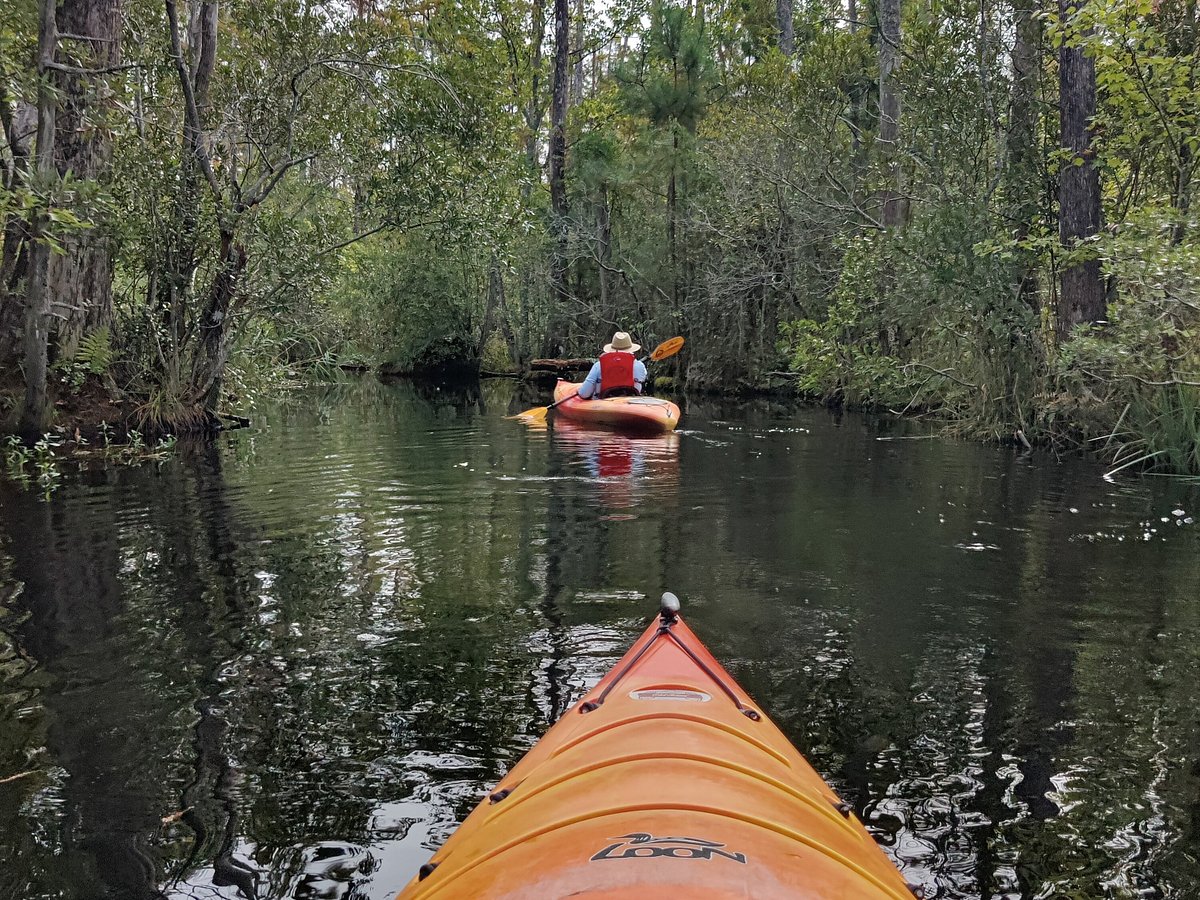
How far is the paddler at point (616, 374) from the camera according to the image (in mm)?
14055

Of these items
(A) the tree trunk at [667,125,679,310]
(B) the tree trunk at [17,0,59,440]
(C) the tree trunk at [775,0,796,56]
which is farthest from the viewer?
(C) the tree trunk at [775,0,796,56]

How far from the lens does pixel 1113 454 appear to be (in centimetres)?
1022

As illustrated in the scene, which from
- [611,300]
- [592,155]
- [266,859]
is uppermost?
[592,155]

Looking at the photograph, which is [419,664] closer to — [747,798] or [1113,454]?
[747,798]

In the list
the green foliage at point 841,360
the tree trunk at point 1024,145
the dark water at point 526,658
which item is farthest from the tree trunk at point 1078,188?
the green foliage at point 841,360

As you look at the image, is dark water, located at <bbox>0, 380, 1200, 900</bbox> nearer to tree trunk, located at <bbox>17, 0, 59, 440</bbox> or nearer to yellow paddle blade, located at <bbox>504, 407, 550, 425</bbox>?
tree trunk, located at <bbox>17, 0, 59, 440</bbox>

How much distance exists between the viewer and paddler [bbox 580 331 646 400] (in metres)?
14.1

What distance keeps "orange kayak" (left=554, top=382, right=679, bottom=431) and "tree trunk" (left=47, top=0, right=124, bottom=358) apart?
627 centimetres

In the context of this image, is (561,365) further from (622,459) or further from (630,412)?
(622,459)

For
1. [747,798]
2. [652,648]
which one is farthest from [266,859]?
[747,798]

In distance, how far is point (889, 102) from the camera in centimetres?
1589

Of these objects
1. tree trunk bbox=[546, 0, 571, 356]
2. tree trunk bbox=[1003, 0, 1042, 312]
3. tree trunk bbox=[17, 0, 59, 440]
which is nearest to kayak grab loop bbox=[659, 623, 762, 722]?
tree trunk bbox=[17, 0, 59, 440]

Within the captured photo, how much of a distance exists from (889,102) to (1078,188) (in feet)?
20.2

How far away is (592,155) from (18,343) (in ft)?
49.7
